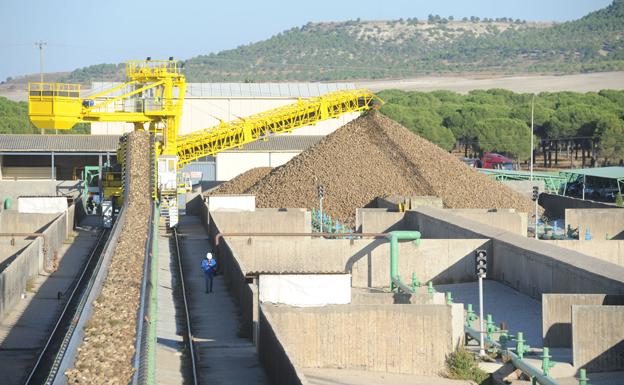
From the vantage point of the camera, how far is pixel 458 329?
21.8 meters

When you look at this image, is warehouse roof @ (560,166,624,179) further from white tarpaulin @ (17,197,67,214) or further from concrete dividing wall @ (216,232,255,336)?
concrete dividing wall @ (216,232,255,336)

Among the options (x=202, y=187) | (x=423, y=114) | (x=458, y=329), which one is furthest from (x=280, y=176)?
(x=423, y=114)

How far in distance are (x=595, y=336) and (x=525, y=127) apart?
257 ft

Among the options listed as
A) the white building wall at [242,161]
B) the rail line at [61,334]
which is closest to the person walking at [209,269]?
the rail line at [61,334]

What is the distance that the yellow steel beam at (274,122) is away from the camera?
58.8 m

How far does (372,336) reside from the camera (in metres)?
21.1

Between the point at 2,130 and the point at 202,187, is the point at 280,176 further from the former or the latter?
the point at 2,130

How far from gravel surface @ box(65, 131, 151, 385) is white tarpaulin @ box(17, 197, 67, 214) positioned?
332 inches

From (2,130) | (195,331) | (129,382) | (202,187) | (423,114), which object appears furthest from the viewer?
(423,114)

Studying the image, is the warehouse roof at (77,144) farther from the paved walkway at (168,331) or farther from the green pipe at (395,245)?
the green pipe at (395,245)

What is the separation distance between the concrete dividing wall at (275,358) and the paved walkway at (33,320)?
4.15m

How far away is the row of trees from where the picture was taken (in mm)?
89500

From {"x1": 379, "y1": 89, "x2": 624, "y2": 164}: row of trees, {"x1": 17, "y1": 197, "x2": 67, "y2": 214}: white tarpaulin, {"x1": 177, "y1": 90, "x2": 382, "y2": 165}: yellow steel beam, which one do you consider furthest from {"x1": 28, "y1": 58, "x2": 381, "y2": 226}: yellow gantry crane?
{"x1": 379, "y1": 89, "x2": 624, "y2": 164}: row of trees

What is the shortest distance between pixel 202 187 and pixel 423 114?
46339 mm
